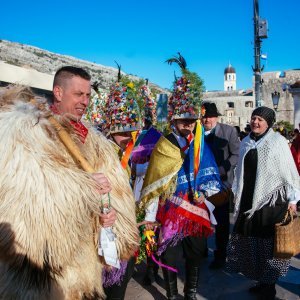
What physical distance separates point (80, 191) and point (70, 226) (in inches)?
7.2

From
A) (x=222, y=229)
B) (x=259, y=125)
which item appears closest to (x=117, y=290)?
(x=259, y=125)

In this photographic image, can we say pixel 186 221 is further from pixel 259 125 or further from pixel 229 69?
pixel 229 69

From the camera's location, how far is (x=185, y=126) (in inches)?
150

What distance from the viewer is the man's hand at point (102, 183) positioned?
1978 millimetres

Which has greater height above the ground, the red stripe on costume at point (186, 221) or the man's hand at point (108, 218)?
the man's hand at point (108, 218)

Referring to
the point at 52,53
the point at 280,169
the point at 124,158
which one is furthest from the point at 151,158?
the point at 52,53

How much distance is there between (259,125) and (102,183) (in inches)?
100

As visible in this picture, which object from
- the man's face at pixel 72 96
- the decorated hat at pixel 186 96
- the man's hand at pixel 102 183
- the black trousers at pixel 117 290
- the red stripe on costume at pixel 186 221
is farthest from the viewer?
the decorated hat at pixel 186 96

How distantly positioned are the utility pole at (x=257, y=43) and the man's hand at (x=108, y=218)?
1138cm

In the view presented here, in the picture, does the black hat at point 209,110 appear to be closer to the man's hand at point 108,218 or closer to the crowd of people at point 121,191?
the crowd of people at point 121,191

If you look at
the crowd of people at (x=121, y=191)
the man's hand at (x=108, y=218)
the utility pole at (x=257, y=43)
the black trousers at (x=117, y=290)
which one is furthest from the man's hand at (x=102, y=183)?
the utility pole at (x=257, y=43)

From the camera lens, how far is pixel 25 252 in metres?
1.70

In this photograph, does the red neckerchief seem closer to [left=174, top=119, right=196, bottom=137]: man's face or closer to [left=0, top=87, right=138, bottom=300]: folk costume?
[left=0, top=87, right=138, bottom=300]: folk costume

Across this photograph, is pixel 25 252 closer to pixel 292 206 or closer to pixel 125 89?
pixel 125 89
